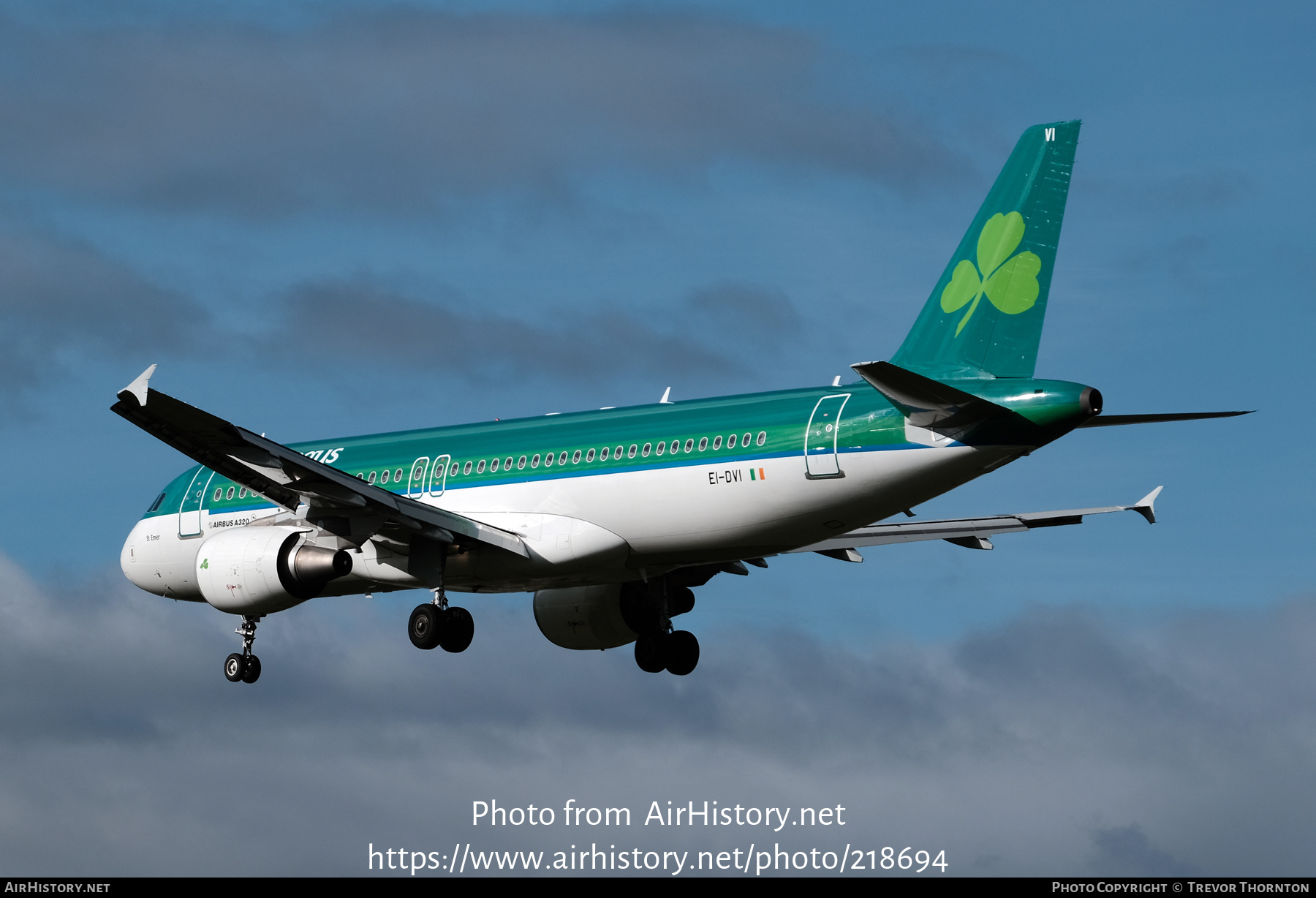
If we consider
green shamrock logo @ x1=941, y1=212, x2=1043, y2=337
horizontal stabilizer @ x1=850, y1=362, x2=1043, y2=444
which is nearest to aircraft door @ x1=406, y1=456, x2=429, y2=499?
horizontal stabilizer @ x1=850, y1=362, x2=1043, y2=444

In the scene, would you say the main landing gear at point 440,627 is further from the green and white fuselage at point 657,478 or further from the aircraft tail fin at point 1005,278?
the aircraft tail fin at point 1005,278

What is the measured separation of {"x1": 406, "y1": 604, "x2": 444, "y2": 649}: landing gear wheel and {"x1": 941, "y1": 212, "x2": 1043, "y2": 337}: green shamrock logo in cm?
1232

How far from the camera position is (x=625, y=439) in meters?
37.1

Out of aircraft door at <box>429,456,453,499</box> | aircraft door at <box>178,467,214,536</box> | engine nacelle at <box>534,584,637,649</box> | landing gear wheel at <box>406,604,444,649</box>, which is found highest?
aircraft door at <box>178,467,214,536</box>

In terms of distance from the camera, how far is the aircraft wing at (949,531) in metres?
40.0

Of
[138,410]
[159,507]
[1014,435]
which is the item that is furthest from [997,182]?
[159,507]

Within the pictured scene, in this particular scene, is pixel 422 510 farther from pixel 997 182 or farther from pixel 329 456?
pixel 997 182

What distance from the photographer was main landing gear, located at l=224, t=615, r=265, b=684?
42.2 meters

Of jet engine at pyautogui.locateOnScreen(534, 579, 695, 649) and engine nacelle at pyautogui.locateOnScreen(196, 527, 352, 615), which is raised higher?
jet engine at pyautogui.locateOnScreen(534, 579, 695, 649)

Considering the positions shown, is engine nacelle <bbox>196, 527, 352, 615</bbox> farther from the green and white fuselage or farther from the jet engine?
the jet engine

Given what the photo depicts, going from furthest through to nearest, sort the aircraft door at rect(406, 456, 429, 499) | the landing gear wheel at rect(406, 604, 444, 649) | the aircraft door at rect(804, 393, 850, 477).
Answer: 1. the aircraft door at rect(406, 456, 429, 499)
2. the landing gear wheel at rect(406, 604, 444, 649)
3. the aircraft door at rect(804, 393, 850, 477)

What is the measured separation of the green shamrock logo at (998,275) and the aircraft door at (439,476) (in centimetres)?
1195

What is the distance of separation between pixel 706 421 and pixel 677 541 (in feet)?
8.05

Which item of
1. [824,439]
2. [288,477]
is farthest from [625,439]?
[288,477]
